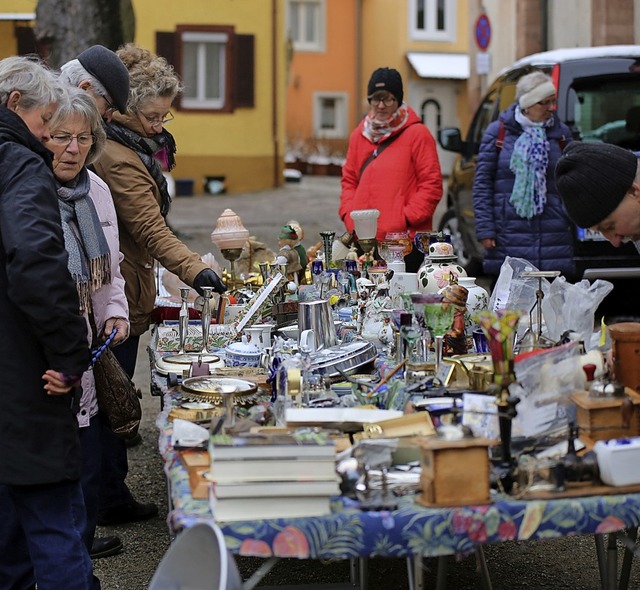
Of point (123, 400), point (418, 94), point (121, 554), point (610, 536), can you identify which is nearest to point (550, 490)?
point (610, 536)

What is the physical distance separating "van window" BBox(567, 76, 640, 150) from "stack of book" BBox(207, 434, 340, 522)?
5743 mm

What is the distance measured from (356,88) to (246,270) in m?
25.9

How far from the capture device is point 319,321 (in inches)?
144

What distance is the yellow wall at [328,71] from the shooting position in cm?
3052

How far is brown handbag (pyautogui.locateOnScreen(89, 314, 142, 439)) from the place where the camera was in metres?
3.46

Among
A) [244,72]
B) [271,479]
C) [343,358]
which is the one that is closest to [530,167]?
[343,358]

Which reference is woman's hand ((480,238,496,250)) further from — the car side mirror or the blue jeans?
the blue jeans

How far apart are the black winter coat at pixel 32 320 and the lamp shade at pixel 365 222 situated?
2142 millimetres

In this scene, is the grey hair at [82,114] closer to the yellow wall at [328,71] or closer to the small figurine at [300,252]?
the small figurine at [300,252]

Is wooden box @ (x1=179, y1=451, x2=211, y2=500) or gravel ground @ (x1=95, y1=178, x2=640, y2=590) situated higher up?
wooden box @ (x1=179, y1=451, x2=211, y2=500)

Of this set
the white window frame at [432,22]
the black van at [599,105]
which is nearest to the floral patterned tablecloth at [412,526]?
the black van at [599,105]

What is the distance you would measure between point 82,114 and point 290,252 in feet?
5.92

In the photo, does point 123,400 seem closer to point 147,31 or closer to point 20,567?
point 20,567

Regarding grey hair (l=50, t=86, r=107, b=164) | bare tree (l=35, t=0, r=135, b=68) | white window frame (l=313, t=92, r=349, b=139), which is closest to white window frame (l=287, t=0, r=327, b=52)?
white window frame (l=313, t=92, r=349, b=139)
